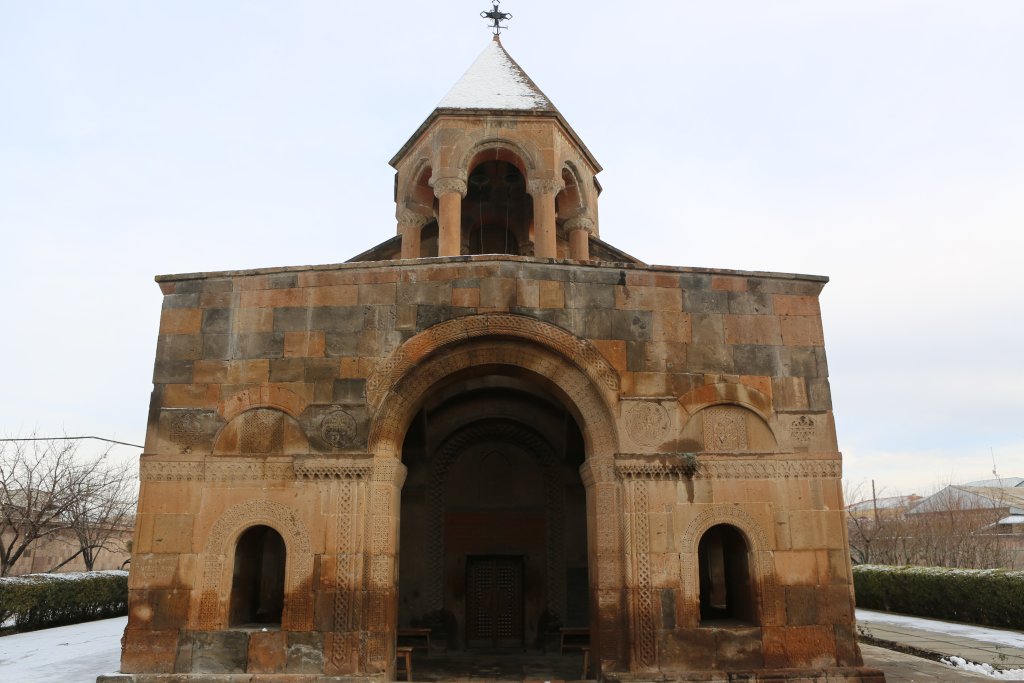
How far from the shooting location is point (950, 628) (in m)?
11.7

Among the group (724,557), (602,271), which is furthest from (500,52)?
(724,557)

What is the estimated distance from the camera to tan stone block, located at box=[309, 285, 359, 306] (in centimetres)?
768

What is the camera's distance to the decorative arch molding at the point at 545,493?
402 inches

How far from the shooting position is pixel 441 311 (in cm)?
766

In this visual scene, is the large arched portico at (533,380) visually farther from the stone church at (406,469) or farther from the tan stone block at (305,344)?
the tan stone block at (305,344)

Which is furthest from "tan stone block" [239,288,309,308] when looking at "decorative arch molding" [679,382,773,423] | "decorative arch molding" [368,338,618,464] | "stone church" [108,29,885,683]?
"decorative arch molding" [679,382,773,423]

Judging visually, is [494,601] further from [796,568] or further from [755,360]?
[755,360]

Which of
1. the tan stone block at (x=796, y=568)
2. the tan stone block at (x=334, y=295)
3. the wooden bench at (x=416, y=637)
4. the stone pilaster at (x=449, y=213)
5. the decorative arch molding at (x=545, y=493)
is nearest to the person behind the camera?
the tan stone block at (x=796, y=568)

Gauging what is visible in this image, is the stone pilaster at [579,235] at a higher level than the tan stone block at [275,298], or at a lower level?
higher

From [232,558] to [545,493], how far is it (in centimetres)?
467

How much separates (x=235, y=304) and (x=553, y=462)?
5018 millimetres

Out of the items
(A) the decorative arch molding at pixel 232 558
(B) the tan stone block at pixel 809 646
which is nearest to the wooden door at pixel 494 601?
(A) the decorative arch molding at pixel 232 558

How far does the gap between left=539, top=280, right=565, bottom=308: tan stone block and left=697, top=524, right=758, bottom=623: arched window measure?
2.86 metres

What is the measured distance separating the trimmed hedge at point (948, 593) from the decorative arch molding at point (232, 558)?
1096cm
